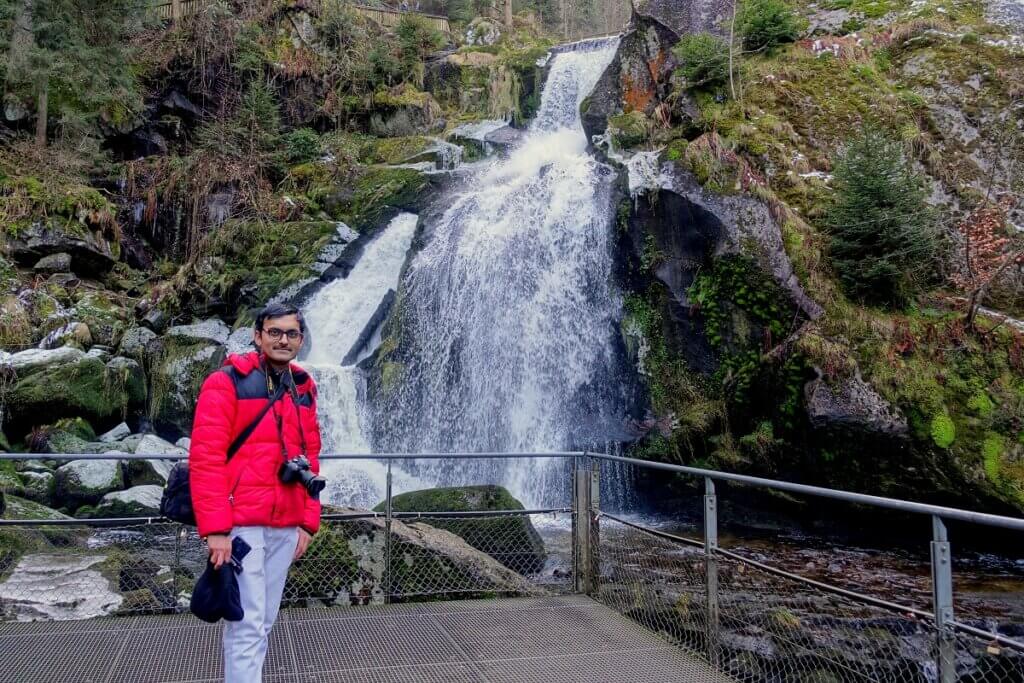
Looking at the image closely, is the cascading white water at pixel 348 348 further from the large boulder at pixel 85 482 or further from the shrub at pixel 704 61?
the shrub at pixel 704 61

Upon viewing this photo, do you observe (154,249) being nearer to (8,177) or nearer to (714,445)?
(8,177)

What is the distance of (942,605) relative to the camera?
296cm

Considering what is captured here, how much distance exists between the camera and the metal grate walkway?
3969mm

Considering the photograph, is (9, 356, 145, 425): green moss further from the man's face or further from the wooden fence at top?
the wooden fence at top

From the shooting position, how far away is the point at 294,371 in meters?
3.38

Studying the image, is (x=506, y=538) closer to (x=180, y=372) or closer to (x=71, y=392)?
(x=71, y=392)

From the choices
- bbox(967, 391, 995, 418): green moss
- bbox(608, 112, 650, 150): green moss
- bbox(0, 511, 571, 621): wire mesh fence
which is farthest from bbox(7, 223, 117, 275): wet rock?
bbox(967, 391, 995, 418): green moss

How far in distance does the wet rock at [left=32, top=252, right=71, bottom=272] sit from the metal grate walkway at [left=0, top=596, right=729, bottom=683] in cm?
1375

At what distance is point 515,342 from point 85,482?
7.37 meters

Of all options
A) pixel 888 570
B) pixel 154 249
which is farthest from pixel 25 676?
pixel 154 249

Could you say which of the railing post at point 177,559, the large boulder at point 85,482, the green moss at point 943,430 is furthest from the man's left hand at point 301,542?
the green moss at point 943,430

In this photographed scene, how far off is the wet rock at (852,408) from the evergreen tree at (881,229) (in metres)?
1.59

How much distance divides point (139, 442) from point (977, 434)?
1307 cm

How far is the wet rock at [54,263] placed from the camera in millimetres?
15664
